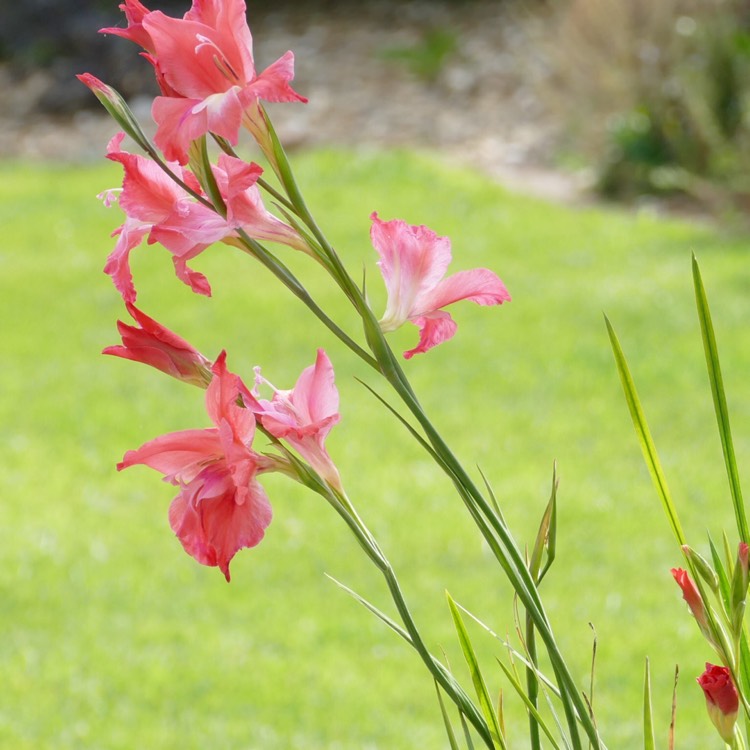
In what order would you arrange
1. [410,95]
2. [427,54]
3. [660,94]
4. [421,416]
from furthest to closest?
[427,54]
[410,95]
[660,94]
[421,416]

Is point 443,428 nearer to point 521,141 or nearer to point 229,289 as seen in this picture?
point 229,289

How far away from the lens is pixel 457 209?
22.4ft

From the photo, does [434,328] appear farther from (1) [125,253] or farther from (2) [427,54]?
(2) [427,54]

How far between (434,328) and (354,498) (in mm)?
3028

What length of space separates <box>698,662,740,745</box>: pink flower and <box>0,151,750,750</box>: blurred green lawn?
191cm

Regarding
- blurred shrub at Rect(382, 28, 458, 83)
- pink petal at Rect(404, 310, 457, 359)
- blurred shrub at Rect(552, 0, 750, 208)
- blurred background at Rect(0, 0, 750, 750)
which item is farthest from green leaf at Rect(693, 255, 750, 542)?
blurred shrub at Rect(382, 28, 458, 83)

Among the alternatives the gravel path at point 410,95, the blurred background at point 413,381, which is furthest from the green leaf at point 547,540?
the gravel path at point 410,95

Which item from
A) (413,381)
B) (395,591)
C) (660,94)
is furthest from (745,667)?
(660,94)

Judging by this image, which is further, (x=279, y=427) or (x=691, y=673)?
(x=691, y=673)

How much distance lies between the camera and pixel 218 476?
0.64 metres

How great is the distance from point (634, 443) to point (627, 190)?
11.5ft

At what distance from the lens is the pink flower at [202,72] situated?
0.59 m

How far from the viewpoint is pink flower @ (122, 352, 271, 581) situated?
2.00ft

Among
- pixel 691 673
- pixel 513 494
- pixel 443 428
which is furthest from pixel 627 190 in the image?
pixel 691 673
